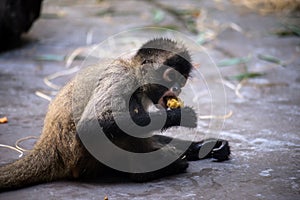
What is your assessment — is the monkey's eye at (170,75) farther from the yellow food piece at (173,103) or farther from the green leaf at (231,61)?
the green leaf at (231,61)

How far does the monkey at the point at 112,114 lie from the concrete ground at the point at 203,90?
0.10 metres

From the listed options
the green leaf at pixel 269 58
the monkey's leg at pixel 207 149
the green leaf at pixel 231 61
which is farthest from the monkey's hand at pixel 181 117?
the green leaf at pixel 269 58

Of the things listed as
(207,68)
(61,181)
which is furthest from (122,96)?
(207,68)

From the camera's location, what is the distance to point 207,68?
7.40 meters

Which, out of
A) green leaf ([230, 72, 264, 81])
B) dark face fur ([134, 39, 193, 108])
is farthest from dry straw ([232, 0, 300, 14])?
dark face fur ([134, 39, 193, 108])

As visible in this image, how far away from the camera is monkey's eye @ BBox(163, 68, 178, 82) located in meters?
4.05

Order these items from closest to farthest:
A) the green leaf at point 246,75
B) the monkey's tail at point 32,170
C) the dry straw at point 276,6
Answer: the monkey's tail at point 32,170 < the green leaf at point 246,75 < the dry straw at point 276,6

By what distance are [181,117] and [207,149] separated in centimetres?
51

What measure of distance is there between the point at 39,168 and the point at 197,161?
48.9 inches

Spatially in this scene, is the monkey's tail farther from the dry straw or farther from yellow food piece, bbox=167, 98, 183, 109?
the dry straw

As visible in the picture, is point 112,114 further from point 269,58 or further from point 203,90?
point 269,58

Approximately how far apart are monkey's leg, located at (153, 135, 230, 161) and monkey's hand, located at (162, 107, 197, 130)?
345 millimetres

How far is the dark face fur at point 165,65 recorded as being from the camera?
4.05 metres

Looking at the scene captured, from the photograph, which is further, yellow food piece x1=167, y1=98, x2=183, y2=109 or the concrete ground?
yellow food piece x1=167, y1=98, x2=183, y2=109
